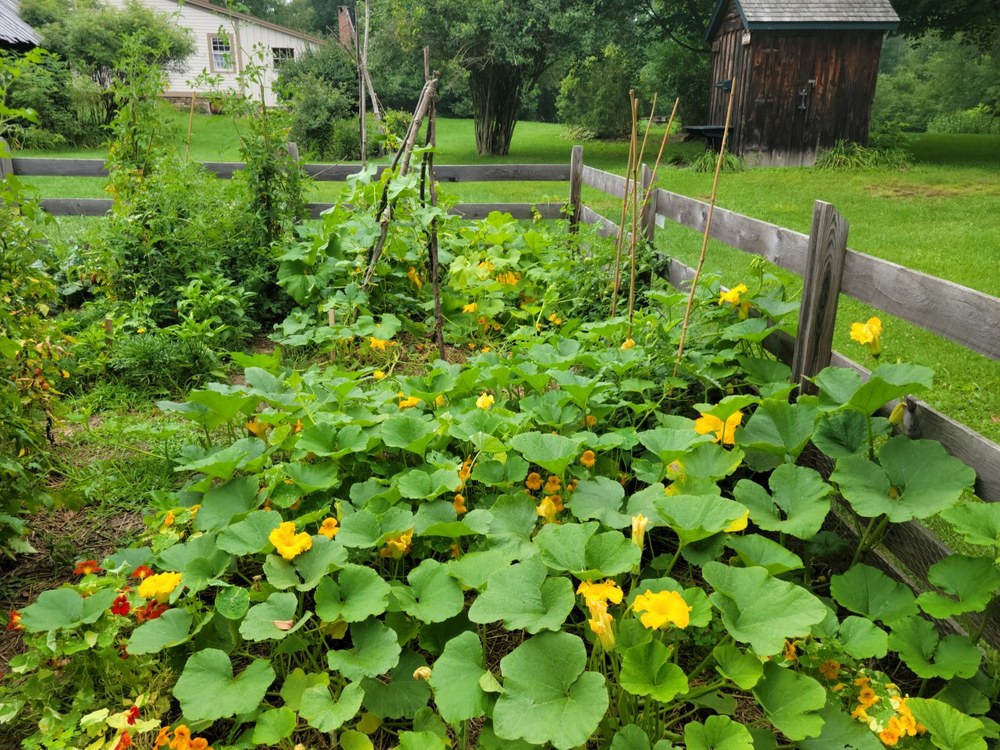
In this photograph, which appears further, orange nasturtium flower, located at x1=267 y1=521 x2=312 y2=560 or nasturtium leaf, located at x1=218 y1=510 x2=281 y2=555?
nasturtium leaf, located at x1=218 y1=510 x2=281 y2=555

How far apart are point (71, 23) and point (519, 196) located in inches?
710

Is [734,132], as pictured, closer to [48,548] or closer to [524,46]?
[524,46]

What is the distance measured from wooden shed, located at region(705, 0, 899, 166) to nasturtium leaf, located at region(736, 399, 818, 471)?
40.9 ft

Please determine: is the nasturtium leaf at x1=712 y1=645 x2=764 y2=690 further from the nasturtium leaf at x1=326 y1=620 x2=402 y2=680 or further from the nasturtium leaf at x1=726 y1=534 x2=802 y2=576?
the nasturtium leaf at x1=326 y1=620 x2=402 y2=680

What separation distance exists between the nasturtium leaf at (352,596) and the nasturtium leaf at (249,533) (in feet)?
0.74

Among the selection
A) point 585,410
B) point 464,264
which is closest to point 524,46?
point 464,264

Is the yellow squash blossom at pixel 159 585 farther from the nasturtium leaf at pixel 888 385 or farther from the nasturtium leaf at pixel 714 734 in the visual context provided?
the nasturtium leaf at pixel 888 385

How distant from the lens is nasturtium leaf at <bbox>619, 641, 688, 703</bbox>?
146 cm

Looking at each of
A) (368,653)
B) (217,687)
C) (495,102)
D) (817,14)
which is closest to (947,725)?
(368,653)

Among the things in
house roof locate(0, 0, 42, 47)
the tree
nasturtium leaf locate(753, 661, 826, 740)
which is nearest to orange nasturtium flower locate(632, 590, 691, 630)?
nasturtium leaf locate(753, 661, 826, 740)

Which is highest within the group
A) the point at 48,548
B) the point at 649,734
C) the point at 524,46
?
the point at 524,46

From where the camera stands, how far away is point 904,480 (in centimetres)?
200

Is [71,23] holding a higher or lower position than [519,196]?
higher

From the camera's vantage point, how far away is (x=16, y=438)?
98.1 inches
